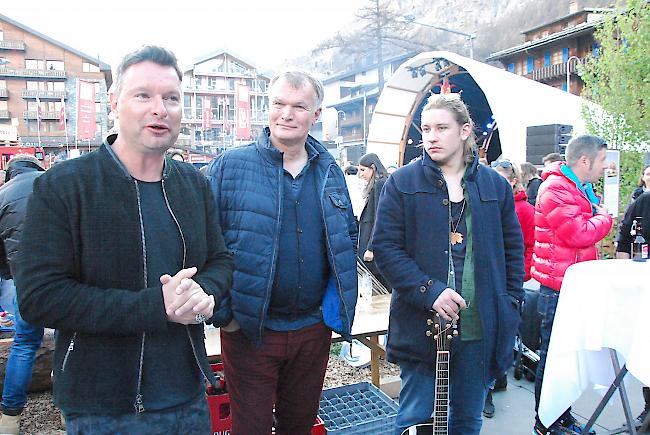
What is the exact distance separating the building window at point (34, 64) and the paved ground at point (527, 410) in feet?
155

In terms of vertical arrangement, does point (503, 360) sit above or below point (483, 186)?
below

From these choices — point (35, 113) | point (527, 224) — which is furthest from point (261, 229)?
point (35, 113)

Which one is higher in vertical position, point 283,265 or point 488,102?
point 488,102

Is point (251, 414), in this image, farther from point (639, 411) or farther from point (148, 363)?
point (639, 411)

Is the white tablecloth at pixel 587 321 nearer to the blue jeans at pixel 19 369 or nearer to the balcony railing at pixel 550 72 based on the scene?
the blue jeans at pixel 19 369

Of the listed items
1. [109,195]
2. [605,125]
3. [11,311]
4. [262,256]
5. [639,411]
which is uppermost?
[605,125]

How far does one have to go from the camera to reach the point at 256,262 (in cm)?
211

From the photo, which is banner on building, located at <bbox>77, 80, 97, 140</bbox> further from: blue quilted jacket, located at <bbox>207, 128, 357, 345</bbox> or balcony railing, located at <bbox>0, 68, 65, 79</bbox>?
balcony railing, located at <bbox>0, 68, 65, 79</bbox>

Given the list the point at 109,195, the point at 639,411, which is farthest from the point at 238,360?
the point at 639,411

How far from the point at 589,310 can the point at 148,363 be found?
7.68ft

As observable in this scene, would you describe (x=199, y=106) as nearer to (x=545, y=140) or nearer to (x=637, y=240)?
(x=545, y=140)

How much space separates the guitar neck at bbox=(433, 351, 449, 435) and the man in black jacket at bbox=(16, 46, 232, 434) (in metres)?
1.13

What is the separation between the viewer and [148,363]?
1510mm

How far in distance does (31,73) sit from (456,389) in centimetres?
4734
